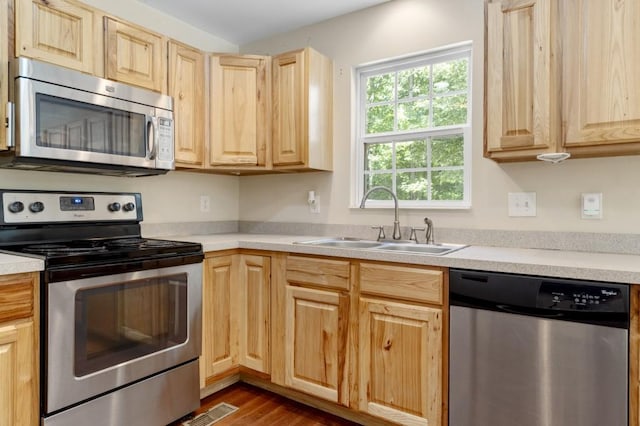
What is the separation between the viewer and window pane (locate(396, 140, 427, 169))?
2.48m

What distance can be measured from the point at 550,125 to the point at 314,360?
1588 mm

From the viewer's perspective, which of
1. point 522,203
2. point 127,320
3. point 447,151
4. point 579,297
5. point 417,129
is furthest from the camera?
point 417,129

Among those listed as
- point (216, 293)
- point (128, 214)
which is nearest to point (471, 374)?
point (216, 293)

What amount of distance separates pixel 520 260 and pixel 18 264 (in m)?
1.90

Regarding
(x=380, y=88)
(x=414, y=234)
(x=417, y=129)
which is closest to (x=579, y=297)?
(x=414, y=234)

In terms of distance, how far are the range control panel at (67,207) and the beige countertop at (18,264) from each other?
451 millimetres

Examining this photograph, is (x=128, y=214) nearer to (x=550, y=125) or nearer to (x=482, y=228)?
(x=482, y=228)

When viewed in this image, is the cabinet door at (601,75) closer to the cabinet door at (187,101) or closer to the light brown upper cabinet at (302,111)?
the light brown upper cabinet at (302,111)

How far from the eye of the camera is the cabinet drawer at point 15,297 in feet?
4.67

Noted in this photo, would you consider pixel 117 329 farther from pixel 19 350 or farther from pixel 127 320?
pixel 19 350

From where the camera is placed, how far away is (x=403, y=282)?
1.81 meters

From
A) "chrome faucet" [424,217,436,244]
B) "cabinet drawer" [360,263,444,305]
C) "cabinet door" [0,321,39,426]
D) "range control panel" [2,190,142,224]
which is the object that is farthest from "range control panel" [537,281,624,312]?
"range control panel" [2,190,142,224]

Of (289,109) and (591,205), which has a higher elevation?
(289,109)

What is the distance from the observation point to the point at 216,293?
227cm
